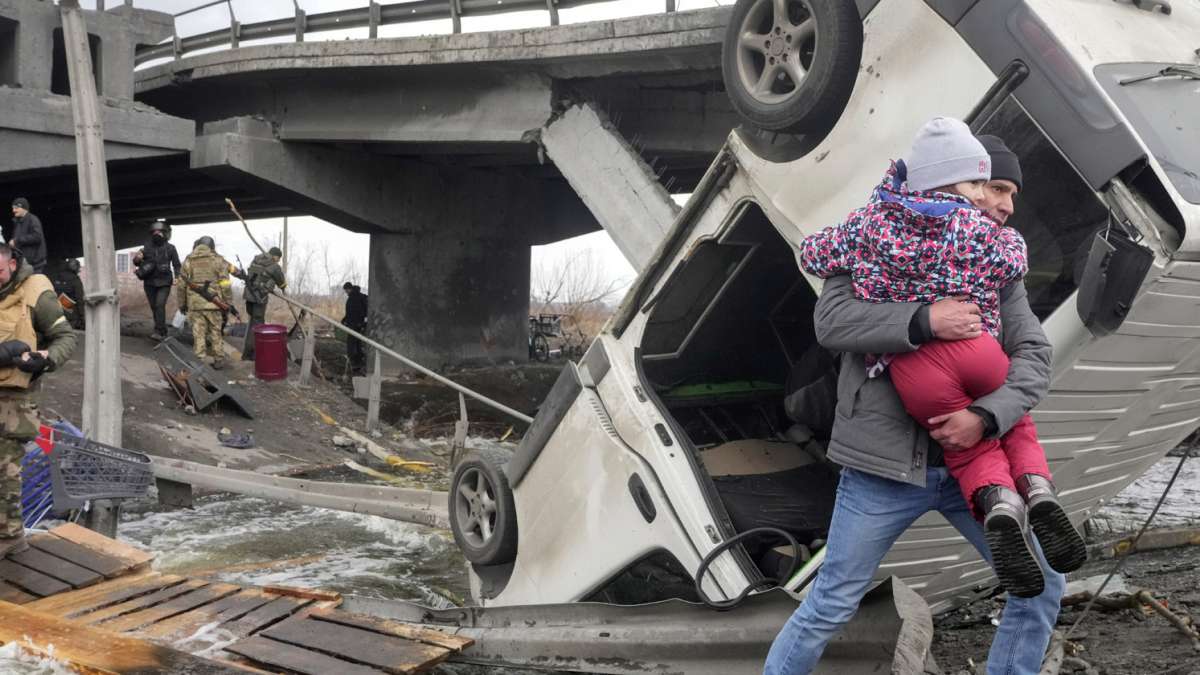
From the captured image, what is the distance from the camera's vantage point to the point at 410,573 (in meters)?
6.51

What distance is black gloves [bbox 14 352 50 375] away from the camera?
489 centimetres

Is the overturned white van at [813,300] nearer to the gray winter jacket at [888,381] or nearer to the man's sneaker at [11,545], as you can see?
the gray winter jacket at [888,381]

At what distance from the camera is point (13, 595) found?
4.50m

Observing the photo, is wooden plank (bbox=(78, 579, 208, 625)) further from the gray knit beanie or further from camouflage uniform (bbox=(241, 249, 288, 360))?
camouflage uniform (bbox=(241, 249, 288, 360))

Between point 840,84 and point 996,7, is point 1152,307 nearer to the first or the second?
point 996,7

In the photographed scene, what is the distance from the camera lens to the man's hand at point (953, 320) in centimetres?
242

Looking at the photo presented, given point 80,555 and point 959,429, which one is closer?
point 959,429

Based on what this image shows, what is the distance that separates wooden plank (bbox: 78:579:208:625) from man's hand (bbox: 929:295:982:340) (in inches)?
136

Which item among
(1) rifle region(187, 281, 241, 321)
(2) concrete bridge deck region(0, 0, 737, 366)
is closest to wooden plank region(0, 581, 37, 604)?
(2) concrete bridge deck region(0, 0, 737, 366)

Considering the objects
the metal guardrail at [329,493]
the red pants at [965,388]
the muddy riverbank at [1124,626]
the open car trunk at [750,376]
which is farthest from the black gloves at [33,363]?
the muddy riverbank at [1124,626]

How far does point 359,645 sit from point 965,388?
8.11ft

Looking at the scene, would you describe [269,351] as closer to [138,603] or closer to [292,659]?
[138,603]

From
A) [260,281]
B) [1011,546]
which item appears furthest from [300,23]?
[1011,546]

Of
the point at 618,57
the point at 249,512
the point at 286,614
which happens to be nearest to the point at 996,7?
the point at 286,614
